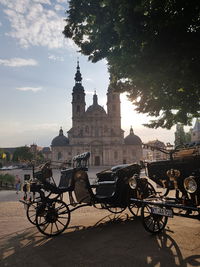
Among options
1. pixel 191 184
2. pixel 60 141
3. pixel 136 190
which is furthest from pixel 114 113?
pixel 191 184

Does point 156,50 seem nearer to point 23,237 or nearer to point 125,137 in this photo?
point 23,237

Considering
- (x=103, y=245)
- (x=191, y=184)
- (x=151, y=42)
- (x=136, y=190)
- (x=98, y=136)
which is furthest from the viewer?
(x=98, y=136)

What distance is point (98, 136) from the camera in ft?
252

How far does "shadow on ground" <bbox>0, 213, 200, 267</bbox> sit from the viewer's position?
459cm

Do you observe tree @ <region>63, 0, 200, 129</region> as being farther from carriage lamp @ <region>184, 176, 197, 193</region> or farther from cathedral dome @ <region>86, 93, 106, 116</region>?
cathedral dome @ <region>86, 93, 106, 116</region>

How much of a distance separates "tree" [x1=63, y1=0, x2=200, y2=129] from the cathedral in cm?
6582

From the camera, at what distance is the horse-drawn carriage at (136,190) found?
5.35 metres

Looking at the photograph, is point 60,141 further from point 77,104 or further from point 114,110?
point 114,110

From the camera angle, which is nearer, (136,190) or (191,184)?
(191,184)

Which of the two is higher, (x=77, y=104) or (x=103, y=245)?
(x=77, y=104)

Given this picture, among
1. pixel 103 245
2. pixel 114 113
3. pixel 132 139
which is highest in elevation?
pixel 114 113

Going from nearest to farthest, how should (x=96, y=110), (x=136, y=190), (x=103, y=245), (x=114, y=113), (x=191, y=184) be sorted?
(x=191, y=184), (x=103, y=245), (x=136, y=190), (x=96, y=110), (x=114, y=113)

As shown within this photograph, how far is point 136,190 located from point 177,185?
1.39 metres

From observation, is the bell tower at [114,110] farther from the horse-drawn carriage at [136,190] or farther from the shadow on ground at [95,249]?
the shadow on ground at [95,249]
